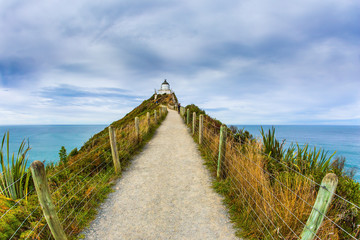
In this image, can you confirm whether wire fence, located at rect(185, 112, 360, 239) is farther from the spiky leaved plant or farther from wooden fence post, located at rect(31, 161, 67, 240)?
the spiky leaved plant

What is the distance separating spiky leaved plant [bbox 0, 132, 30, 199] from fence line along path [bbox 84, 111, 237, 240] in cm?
166

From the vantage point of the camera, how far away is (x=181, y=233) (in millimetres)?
2760

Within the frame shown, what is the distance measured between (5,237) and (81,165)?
2813 mm

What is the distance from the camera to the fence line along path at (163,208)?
2.78 m

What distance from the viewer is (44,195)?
7.25 ft

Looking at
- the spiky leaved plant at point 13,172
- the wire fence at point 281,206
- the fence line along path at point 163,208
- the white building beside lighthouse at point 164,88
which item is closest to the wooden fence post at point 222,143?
the wire fence at point 281,206

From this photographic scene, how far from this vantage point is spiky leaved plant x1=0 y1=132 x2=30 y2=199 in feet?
10.7

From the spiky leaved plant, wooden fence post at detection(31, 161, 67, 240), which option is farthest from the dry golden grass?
the spiky leaved plant

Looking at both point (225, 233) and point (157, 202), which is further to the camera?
point (157, 202)

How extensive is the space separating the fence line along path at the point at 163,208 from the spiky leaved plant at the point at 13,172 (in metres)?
1.66

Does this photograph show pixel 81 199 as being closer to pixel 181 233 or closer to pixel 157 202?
pixel 157 202

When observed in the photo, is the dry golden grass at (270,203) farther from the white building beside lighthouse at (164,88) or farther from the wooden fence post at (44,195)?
the white building beside lighthouse at (164,88)

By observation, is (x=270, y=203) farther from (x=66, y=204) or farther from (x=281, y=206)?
(x=66, y=204)

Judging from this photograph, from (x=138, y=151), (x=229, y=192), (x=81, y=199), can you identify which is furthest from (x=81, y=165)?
(x=229, y=192)
